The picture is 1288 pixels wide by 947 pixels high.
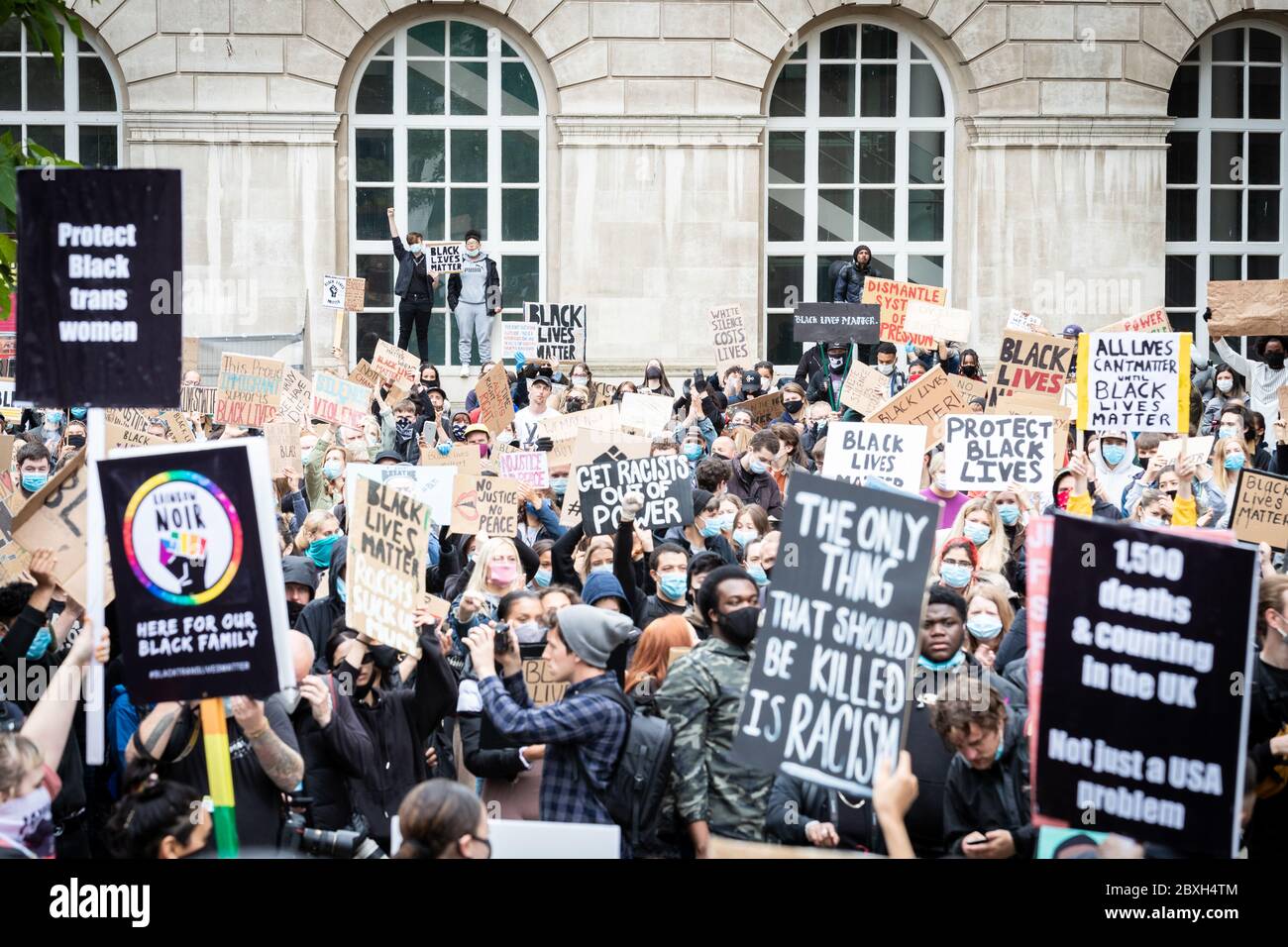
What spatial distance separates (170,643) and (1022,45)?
20446 millimetres

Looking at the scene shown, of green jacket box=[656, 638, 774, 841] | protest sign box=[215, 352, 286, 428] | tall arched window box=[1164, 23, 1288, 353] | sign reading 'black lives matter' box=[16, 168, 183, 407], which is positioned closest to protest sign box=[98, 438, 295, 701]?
sign reading 'black lives matter' box=[16, 168, 183, 407]

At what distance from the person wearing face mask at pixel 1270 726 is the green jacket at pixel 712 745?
1.60 m

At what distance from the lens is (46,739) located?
18.2 feet

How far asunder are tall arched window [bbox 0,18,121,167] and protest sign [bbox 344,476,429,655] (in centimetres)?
1817

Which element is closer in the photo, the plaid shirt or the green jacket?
the plaid shirt

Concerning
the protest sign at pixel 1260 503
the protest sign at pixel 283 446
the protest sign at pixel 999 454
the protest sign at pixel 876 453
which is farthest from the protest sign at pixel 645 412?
the protest sign at pixel 1260 503

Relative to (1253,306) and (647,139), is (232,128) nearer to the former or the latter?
(647,139)

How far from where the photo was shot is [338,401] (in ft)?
49.8

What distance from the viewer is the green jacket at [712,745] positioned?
5.97 meters

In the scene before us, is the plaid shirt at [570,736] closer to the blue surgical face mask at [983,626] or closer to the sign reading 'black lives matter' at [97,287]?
the sign reading 'black lives matter' at [97,287]

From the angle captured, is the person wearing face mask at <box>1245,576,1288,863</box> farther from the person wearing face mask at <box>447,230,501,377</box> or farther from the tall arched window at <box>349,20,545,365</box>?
the tall arched window at <box>349,20,545,365</box>

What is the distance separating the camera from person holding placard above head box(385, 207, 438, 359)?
72.8 feet

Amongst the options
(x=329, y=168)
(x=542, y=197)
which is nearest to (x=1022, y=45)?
(x=542, y=197)

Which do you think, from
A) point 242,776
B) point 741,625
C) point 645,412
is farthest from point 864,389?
point 242,776
